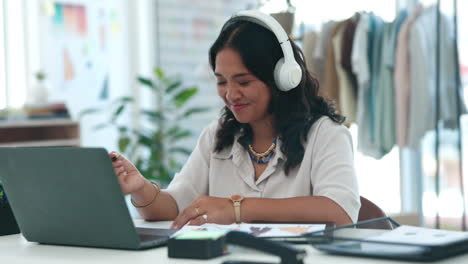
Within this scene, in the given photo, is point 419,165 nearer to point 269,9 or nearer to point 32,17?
point 269,9

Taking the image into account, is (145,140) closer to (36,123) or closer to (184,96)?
(184,96)

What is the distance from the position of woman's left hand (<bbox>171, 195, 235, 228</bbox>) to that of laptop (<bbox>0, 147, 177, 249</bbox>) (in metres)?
0.12

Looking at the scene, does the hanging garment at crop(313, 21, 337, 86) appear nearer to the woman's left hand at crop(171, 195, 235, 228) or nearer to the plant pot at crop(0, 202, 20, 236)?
the woman's left hand at crop(171, 195, 235, 228)

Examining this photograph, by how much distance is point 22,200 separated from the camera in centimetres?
135

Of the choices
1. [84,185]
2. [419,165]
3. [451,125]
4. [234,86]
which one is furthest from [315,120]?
[419,165]

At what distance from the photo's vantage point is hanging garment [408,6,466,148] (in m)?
3.59

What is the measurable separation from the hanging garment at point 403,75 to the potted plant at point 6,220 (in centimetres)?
254

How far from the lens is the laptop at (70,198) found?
120 cm

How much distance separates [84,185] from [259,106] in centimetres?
70

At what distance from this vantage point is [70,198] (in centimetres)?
126

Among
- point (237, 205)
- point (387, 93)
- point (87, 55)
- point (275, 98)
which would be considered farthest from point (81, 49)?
point (237, 205)

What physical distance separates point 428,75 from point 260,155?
1999 millimetres

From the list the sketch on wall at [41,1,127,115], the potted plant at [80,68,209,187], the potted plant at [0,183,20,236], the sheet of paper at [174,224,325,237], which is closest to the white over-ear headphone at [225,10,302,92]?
the sheet of paper at [174,224,325,237]

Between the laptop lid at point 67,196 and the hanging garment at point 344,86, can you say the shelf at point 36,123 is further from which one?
the laptop lid at point 67,196
